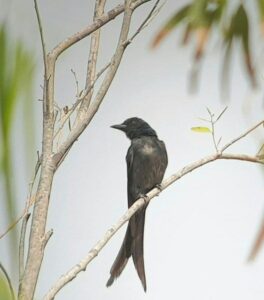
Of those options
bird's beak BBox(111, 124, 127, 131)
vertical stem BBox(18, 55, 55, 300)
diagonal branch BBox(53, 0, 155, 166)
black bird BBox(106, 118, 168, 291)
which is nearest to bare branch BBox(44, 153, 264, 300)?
vertical stem BBox(18, 55, 55, 300)

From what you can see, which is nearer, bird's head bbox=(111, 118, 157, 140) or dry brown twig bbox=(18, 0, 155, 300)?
dry brown twig bbox=(18, 0, 155, 300)

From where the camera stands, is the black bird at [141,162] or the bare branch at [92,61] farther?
the black bird at [141,162]

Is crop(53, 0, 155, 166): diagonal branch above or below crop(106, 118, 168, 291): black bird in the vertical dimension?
above

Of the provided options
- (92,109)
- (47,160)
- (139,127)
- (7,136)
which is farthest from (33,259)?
(139,127)

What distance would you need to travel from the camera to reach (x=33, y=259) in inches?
35.1

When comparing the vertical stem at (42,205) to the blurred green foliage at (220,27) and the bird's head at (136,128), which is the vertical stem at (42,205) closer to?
the blurred green foliage at (220,27)

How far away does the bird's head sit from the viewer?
2.27 meters

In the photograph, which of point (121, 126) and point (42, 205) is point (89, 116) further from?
point (121, 126)

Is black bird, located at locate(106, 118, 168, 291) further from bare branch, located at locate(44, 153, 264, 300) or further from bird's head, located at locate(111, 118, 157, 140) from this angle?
bare branch, located at locate(44, 153, 264, 300)

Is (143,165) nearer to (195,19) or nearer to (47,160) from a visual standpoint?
(47,160)

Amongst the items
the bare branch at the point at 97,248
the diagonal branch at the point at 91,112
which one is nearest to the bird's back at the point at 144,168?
the bare branch at the point at 97,248

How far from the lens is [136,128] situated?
2.28 m

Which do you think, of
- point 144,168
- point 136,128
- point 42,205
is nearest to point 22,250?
point 42,205

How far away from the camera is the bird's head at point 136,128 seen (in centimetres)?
227
